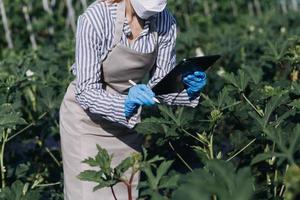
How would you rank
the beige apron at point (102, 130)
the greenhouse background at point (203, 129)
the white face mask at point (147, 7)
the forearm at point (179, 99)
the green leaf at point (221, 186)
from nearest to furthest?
the green leaf at point (221, 186), the greenhouse background at point (203, 129), the white face mask at point (147, 7), the beige apron at point (102, 130), the forearm at point (179, 99)

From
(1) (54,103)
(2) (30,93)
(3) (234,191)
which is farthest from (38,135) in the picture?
(3) (234,191)

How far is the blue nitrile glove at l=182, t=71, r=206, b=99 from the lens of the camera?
8.33ft

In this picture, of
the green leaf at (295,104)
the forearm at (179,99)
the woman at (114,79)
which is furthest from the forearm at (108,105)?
the green leaf at (295,104)

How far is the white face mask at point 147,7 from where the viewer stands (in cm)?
241

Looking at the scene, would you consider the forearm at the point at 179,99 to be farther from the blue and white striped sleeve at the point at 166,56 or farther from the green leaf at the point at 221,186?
the green leaf at the point at 221,186

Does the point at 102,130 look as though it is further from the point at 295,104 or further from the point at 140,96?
the point at 295,104

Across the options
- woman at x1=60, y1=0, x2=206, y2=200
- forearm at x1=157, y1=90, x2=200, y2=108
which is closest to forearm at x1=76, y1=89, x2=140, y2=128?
woman at x1=60, y1=0, x2=206, y2=200

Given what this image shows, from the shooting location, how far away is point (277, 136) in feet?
6.56

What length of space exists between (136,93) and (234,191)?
2.70 ft

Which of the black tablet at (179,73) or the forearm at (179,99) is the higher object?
the black tablet at (179,73)

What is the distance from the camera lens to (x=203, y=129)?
2.51 m

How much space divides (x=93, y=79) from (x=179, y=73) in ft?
0.89

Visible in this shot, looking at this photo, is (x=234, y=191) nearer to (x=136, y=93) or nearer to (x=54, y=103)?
(x=136, y=93)

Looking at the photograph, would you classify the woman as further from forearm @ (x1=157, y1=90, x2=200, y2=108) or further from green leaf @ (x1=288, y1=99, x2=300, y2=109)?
green leaf @ (x1=288, y1=99, x2=300, y2=109)
